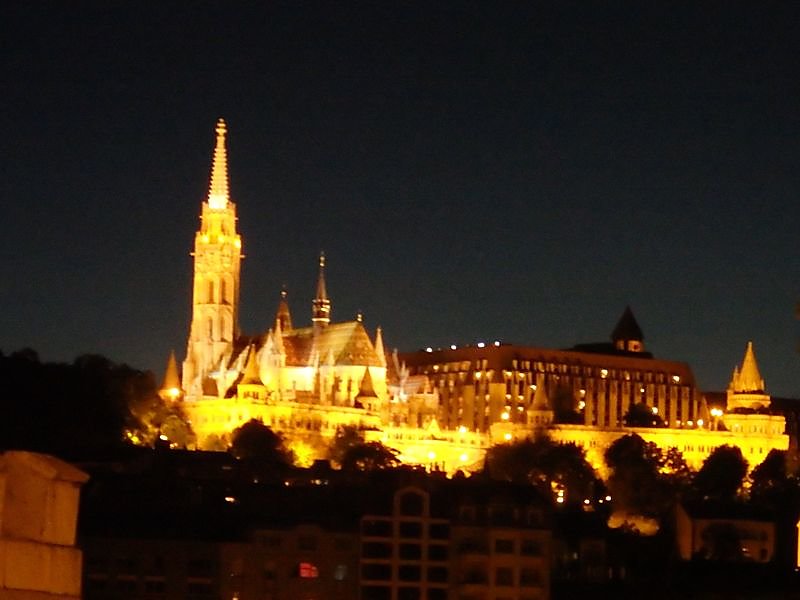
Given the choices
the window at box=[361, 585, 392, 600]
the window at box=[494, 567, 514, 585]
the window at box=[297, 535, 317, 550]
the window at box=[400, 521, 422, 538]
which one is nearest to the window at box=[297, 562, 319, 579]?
the window at box=[297, 535, 317, 550]

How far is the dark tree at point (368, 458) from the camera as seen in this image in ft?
460

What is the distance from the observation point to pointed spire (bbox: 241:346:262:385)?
159 metres

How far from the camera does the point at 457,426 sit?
182 metres

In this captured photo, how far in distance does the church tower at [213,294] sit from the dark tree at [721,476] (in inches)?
1313

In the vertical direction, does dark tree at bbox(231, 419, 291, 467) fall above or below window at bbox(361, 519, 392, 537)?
above

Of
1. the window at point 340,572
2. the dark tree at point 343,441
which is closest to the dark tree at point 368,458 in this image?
the dark tree at point 343,441

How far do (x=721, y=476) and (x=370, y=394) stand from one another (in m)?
25.0

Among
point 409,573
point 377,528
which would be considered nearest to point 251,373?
point 377,528

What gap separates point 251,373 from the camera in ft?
525

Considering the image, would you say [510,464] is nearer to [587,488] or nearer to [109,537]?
[587,488]

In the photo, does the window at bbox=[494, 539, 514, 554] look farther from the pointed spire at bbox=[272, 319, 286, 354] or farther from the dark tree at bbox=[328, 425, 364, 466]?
the pointed spire at bbox=[272, 319, 286, 354]

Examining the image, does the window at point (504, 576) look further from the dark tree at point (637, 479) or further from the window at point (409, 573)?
the dark tree at point (637, 479)

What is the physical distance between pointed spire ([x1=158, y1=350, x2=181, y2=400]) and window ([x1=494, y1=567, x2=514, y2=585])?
241ft

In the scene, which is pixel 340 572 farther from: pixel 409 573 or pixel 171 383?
pixel 171 383
